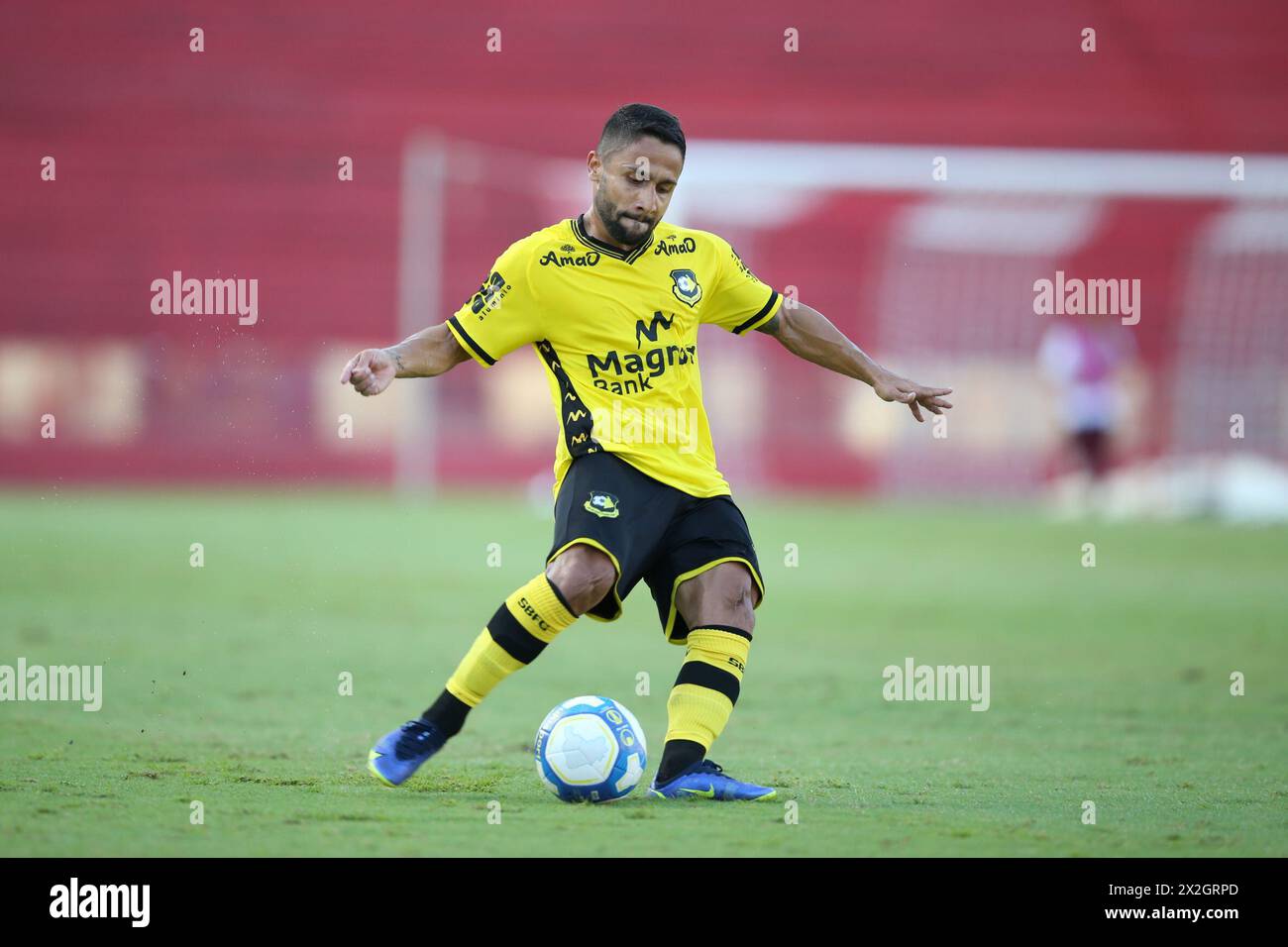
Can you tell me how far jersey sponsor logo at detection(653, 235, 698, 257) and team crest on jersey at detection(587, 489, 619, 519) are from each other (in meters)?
0.81

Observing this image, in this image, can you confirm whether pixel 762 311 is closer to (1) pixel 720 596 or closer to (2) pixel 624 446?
(2) pixel 624 446

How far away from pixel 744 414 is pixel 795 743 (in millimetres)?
18005

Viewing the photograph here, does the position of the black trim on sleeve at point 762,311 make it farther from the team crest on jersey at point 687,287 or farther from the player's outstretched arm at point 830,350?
the team crest on jersey at point 687,287

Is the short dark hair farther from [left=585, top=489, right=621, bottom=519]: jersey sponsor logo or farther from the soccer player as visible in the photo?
[left=585, top=489, right=621, bottom=519]: jersey sponsor logo

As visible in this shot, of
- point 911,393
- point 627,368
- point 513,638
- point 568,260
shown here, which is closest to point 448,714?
point 513,638

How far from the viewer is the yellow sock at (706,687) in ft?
16.9

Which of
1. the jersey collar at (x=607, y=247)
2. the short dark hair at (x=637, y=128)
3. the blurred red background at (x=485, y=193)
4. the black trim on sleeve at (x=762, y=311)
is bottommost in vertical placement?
the black trim on sleeve at (x=762, y=311)

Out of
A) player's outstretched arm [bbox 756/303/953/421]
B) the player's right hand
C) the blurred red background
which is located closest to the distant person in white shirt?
the blurred red background

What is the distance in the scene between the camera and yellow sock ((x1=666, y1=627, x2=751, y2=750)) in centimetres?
514

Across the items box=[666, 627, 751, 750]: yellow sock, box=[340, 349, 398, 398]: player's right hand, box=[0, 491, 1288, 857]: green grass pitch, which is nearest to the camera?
box=[0, 491, 1288, 857]: green grass pitch

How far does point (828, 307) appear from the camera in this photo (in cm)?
2536

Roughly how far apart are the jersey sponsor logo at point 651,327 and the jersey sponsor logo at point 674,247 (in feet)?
0.71

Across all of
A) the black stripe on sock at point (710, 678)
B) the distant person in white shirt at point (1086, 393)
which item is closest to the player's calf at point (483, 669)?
the black stripe on sock at point (710, 678)

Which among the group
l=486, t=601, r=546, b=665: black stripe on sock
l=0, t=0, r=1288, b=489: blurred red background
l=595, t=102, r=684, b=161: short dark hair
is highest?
l=0, t=0, r=1288, b=489: blurred red background
